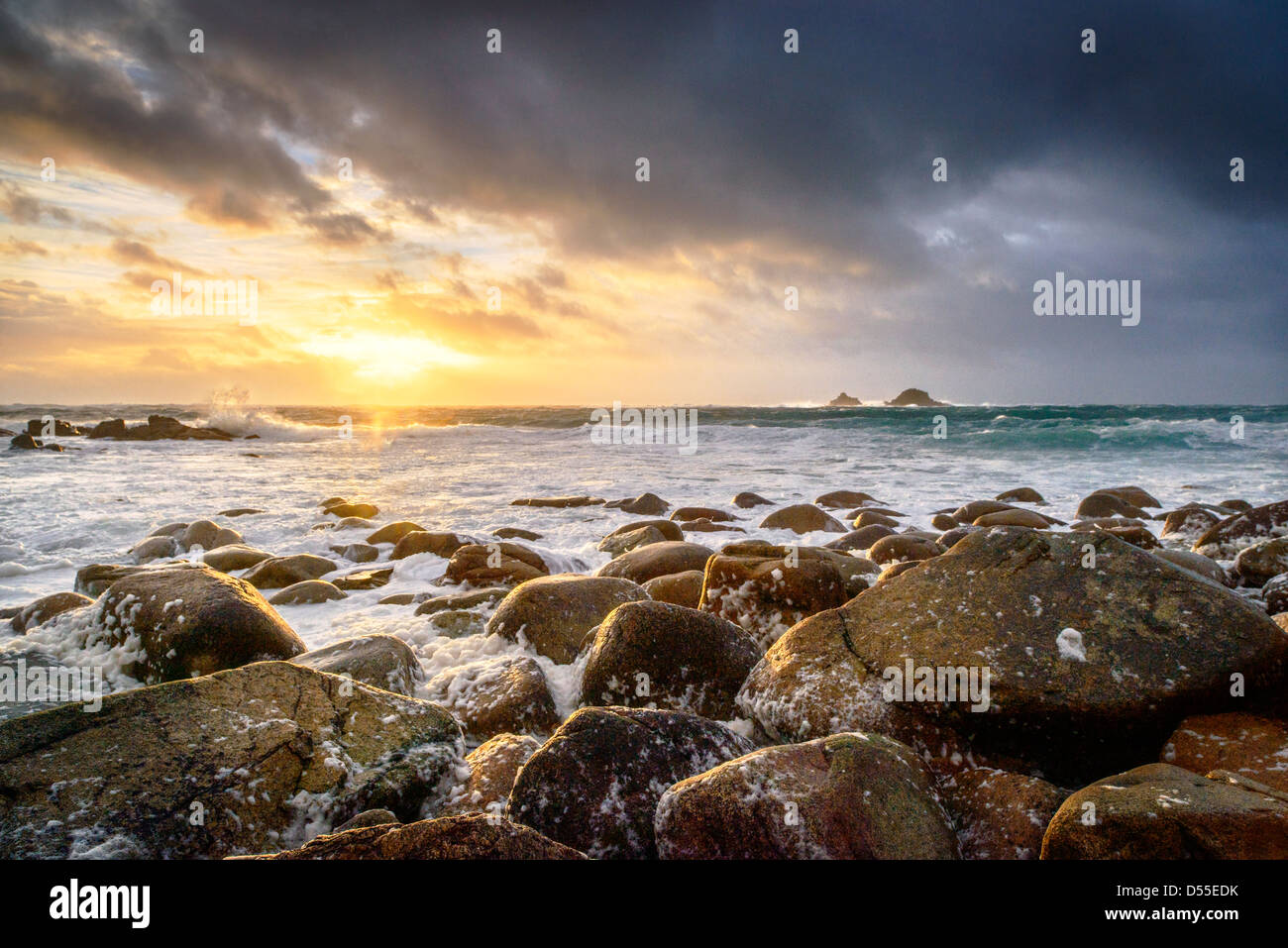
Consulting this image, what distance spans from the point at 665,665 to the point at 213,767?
2.28 meters

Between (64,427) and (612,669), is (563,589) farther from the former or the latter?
(64,427)

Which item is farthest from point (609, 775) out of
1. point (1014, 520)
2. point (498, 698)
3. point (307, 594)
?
point (1014, 520)

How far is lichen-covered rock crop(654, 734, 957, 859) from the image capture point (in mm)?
2270

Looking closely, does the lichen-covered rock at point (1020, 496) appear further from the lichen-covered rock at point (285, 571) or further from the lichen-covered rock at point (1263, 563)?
the lichen-covered rock at point (285, 571)

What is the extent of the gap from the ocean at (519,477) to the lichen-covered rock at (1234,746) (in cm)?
319

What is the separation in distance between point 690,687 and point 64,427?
40.4 m

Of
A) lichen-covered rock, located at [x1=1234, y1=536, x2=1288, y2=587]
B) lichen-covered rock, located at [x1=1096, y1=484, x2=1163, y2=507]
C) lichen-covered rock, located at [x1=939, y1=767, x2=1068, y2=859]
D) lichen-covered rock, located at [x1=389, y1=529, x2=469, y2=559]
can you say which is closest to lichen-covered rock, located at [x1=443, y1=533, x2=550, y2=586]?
lichen-covered rock, located at [x1=389, y1=529, x2=469, y2=559]

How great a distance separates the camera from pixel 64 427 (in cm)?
3188

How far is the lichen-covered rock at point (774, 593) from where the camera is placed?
15.5ft

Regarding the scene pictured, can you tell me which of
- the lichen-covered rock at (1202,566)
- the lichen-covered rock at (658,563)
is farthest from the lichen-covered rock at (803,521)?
the lichen-covered rock at (1202,566)

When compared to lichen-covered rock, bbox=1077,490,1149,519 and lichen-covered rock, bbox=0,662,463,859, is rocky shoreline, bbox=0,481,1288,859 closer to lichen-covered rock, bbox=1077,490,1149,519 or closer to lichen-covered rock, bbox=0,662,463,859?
lichen-covered rock, bbox=0,662,463,859

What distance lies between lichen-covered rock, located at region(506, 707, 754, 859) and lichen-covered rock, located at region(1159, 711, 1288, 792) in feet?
6.71
